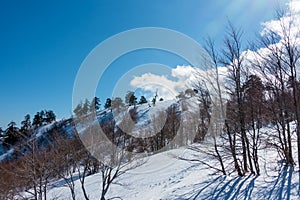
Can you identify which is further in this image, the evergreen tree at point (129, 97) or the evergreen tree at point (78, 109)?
the evergreen tree at point (78, 109)

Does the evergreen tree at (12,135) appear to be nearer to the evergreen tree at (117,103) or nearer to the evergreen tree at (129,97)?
the evergreen tree at (117,103)

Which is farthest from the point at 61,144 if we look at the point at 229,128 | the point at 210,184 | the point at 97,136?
the point at 229,128

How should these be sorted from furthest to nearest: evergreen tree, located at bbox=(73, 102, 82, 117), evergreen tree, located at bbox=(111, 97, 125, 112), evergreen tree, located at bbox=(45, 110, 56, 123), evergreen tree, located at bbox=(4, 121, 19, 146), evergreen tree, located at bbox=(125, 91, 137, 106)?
evergreen tree, located at bbox=(45, 110, 56, 123), evergreen tree, located at bbox=(73, 102, 82, 117), evergreen tree, located at bbox=(125, 91, 137, 106), evergreen tree, located at bbox=(111, 97, 125, 112), evergreen tree, located at bbox=(4, 121, 19, 146)

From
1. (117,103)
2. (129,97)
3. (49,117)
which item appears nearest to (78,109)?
(117,103)

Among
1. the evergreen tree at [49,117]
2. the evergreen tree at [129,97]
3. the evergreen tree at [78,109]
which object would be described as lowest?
the evergreen tree at [78,109]

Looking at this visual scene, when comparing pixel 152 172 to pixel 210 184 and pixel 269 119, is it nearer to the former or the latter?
pixel 210 184

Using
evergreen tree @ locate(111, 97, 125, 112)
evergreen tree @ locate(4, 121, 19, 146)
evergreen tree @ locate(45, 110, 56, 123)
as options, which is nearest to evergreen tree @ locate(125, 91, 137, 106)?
evergreen tree @ locate(111, 97, 125, 112)

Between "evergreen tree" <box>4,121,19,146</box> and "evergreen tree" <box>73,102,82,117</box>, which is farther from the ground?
"evergreen tree" <box>73,102,82,117</box>

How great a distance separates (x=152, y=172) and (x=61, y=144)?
8722mm

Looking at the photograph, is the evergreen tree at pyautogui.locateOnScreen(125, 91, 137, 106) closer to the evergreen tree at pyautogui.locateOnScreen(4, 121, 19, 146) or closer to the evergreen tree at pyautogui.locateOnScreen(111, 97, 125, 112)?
the evergreen tree at pyautogui.locateOnScreen(111, 97, 125, 112)

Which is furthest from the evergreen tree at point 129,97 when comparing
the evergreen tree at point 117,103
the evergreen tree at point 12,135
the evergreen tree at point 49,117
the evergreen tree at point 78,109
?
the evergreen tree at point 49,117

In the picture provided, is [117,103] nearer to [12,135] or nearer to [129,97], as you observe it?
[129,97]

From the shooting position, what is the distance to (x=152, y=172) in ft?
62.2

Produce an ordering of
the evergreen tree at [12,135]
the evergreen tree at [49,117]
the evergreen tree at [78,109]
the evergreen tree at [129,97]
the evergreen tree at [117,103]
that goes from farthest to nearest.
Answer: the evergreen tree at [49,117] → the evergreen tree at [78,109] → the evergreen tree at [129,97] → the evergreen tree at [117,103] → the evergreen tree at [12,135]
